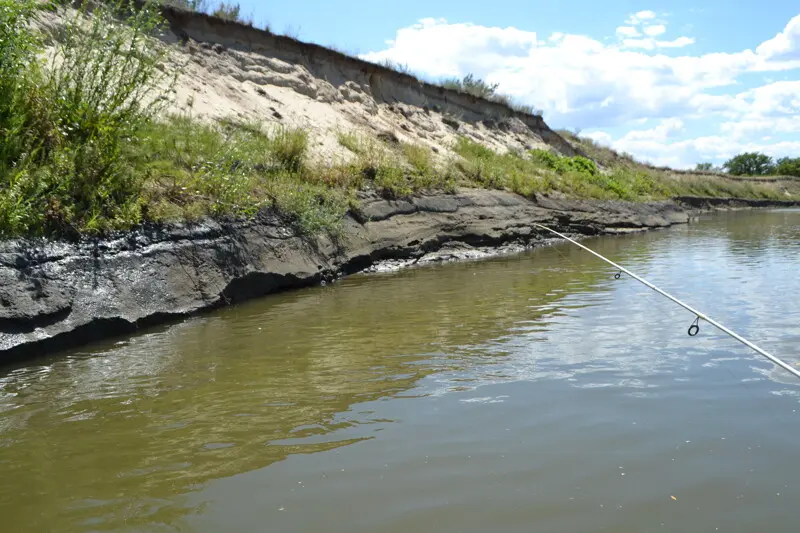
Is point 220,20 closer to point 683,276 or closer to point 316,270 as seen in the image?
point 316,270

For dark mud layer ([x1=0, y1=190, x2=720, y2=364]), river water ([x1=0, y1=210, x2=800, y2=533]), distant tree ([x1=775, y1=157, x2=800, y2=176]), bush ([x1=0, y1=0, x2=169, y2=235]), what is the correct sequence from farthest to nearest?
distant tree ([x1=775, y1=157, x2=800, y2=176])
bush ([x1=0, y1=0, x2=169, y2=235])
dark mud layer ([x1=0, y1=190, x2=720, y2=364])
river water ([x1=0, y1=210, x2=800, y2=533])

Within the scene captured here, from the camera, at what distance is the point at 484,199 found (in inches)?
676

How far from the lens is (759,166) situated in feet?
243

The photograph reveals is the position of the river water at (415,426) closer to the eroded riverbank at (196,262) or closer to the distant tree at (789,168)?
the eroded riverbank at (196,262)

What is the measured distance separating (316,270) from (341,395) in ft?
20.7

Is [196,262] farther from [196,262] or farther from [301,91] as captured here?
[301,91]

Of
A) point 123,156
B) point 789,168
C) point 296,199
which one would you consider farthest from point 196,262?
point 789,168

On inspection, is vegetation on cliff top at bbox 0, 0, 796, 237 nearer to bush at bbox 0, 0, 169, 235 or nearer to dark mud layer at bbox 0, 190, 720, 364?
bush at bbox 0, 0, 169, 235

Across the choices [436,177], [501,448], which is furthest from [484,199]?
[501,448]

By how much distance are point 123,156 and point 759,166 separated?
3110 inches

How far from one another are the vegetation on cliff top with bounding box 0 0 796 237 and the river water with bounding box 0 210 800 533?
1909 millimetres

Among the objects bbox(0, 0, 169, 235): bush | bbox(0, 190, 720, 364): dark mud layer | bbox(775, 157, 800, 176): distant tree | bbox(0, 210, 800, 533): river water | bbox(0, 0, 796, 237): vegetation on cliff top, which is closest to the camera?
bbox(0, 210, 800, 533): river water

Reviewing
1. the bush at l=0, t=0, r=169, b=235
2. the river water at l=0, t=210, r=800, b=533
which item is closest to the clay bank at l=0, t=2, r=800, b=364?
the bush at l=0, t=0, r=169, b=235

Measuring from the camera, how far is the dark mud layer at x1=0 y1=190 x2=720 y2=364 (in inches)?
270
